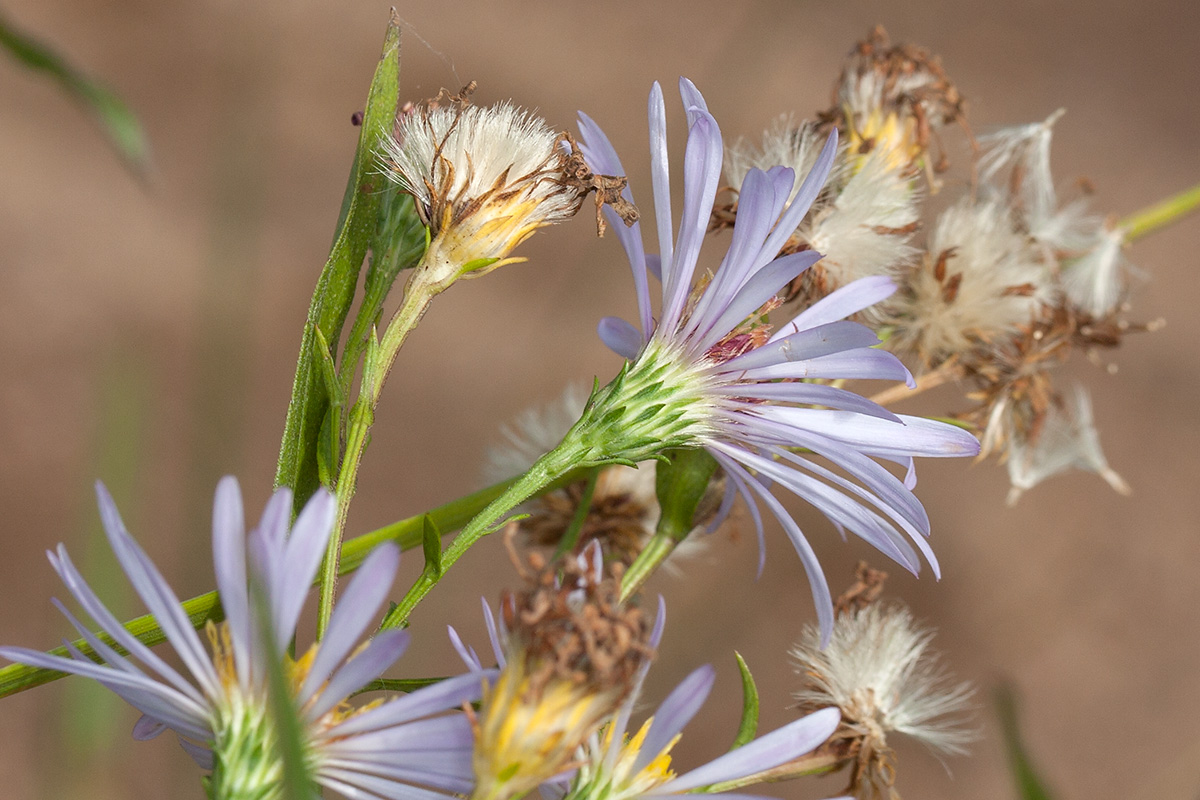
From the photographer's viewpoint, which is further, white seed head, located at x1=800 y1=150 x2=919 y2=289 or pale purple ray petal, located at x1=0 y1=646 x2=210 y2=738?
white seed head, located at x1=800 y1=150 x2=919 y2=289

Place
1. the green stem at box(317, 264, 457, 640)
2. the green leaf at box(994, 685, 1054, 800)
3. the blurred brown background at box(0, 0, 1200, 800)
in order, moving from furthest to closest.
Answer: the blurred brown background at box(0, 0, 1200, 800)
the green stem at box(317, 264, 457, 640)
the green leaf at box(994, 685, 1054, 800)

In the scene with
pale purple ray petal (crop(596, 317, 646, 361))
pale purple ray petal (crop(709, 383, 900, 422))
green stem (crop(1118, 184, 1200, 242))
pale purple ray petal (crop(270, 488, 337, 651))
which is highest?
green stem (crop(1118, 184, 1200, 242))

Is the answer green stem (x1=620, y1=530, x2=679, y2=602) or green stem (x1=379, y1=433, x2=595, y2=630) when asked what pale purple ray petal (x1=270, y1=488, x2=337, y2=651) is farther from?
green stem (x1=620, y1=530, x2=679, y2=602)

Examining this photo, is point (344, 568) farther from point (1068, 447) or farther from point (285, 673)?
point (1068, 447)

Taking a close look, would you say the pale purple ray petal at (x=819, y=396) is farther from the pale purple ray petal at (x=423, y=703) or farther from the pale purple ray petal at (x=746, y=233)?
the pale purple ray petal at (x=423, y=703)

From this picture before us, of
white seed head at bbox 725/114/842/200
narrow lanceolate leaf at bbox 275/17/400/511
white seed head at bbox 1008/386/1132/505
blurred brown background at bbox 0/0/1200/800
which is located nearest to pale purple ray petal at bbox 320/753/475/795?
narrow lanceolate leaf at bbox 275/17/400/511

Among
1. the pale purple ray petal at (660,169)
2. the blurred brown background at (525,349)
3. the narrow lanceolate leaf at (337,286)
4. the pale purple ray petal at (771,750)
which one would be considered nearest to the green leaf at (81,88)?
the narrow lanceolate leaf at (337,286)

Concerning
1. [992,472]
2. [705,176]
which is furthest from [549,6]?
[705,176]

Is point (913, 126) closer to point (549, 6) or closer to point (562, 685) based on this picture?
point (562, 685)

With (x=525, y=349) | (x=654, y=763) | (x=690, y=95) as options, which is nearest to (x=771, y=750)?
(x=654, y=763)
